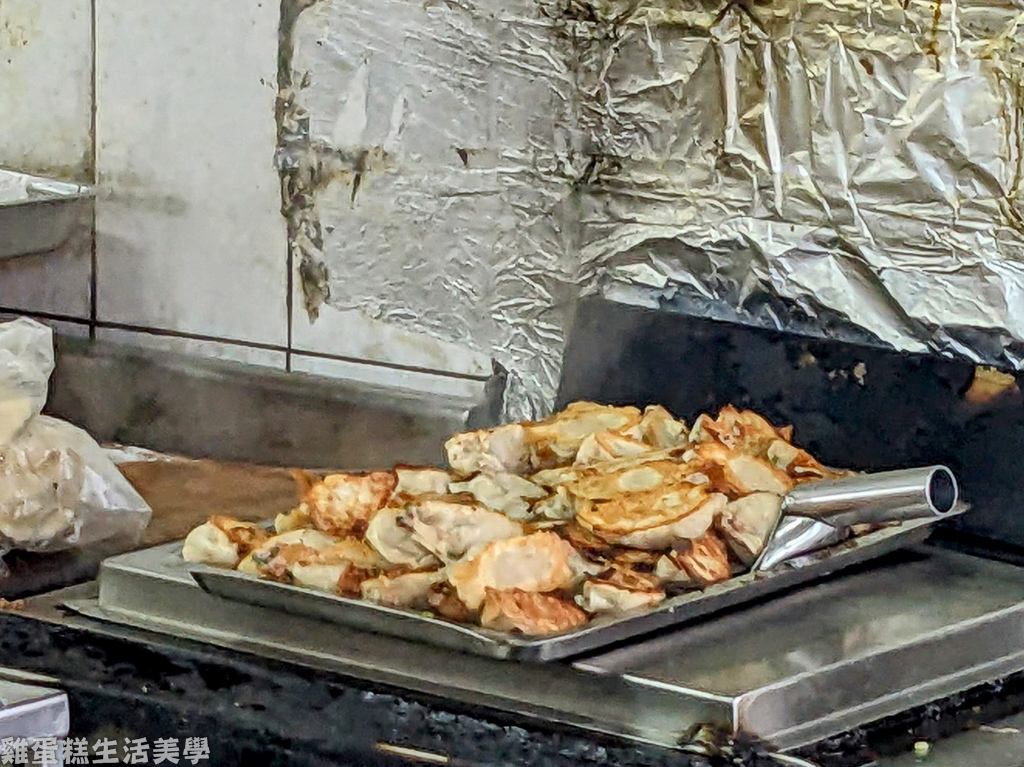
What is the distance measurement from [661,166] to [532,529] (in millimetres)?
525

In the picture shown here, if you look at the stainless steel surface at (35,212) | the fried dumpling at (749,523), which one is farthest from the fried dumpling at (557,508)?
the stainless steel surface at (35,212)

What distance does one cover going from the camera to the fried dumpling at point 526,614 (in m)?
1.07

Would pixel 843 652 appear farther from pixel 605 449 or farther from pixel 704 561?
pixel 605 449

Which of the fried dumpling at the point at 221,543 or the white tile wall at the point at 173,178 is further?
the white tile wall at the point at 173,178

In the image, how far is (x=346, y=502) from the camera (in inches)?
49.2

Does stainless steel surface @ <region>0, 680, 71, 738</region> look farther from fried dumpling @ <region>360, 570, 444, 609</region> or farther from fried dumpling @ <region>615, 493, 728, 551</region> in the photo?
fried dumpling @ <region>615, 493, 728, 551</region>

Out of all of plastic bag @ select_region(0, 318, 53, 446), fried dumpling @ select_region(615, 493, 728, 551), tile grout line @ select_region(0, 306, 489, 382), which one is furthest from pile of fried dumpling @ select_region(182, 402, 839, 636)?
tile grout line @ select_region(0, 306, 489, 382)

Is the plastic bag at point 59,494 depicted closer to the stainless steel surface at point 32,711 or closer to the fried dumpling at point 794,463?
the stainless steel surface at point 32,711

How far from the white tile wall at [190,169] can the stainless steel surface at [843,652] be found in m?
0.82

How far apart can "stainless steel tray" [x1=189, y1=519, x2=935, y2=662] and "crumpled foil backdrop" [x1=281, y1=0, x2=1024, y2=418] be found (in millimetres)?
290

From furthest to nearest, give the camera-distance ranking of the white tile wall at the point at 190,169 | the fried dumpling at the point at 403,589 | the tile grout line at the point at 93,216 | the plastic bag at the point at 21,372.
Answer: the tile grout line at the point at 93,216 → the white tile wall at the point at 190,169 → the plastic bag at the point at 21,372 → the fried dumpling at the point at 403,589

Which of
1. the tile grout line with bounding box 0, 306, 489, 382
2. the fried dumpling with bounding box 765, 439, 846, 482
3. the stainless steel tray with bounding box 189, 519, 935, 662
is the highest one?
the fried dumpling with bounding box 765, 439, 846, 482

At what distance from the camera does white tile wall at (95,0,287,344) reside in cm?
184

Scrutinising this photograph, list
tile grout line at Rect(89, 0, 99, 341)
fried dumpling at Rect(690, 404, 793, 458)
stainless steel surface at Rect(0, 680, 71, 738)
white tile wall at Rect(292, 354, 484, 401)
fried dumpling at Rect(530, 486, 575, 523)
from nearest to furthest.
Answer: stainless steel surface at Rect(0, 680, 71, 738), fried dumpling at Rect(530, 486, 575, 523), fried dumpling at Rect(690, 404, 793, 458), white tile wall at Rect(292, 354, 484, 401), tile grout line at Rect(89, 0, 99, 341)
